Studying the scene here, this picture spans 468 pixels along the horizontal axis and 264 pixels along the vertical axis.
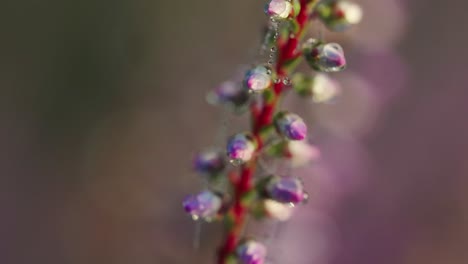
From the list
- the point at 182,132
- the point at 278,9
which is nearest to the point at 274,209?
the point at 278,9

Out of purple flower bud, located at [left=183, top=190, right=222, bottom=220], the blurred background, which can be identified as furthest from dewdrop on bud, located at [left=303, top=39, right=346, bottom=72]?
the blurred background

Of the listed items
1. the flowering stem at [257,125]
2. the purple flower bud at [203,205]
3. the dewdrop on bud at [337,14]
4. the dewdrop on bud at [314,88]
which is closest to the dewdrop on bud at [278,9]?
the flowering stem at [257,125]

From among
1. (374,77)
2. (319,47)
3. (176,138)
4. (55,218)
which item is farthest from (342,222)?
(319,47)

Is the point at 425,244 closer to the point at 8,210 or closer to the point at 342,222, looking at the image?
the point at 342,222

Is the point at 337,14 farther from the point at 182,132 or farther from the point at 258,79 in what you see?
the point at 182,132

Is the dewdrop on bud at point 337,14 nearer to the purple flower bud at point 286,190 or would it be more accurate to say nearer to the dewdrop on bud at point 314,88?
the dewdrop on bud at point 314,88

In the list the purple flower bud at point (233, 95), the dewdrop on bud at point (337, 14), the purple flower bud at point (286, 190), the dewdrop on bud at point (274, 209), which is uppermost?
the dewdrop on bud at point (337, 14)
